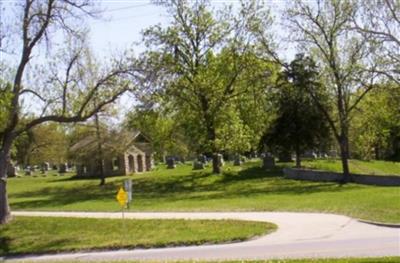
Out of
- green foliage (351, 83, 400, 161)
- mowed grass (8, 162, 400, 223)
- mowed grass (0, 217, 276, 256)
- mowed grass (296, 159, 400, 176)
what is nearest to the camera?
mowed grass (0, 217, 276, 256)

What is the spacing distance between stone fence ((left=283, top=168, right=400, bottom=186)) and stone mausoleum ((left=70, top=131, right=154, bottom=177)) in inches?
508

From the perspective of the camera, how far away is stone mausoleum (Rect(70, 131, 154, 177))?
161 feet

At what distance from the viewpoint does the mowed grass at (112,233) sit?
2056 centimetres

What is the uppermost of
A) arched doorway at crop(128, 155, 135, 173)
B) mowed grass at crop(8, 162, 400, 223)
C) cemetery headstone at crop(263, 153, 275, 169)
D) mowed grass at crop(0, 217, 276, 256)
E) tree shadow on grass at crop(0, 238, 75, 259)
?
arched doorway at crop(128, 155, 135, 173)

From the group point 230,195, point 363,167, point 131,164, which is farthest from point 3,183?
point 131,164

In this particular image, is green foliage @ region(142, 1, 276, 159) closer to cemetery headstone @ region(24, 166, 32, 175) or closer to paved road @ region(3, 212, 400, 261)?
paved road @ region(3, 212, 400, 261)

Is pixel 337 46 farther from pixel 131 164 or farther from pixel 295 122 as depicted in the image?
pixel 131 164

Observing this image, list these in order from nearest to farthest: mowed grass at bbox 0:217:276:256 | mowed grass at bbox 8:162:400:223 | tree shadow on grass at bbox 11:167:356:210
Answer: mowed grass at bbox 0:217:276:256, mowed grass at bbox 8:162:400:223, tree shadow on grass at bbox 11:167:356:210

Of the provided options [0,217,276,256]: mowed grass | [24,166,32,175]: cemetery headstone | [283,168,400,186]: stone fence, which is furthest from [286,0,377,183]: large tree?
[24,166,32,175]: cemetery headstone

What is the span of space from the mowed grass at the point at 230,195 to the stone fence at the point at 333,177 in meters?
1.16

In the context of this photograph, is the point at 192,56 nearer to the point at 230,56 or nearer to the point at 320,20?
the point at 230,56

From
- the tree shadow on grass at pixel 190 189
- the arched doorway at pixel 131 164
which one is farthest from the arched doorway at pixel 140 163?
the tree shadow on grass at pixel 190 189

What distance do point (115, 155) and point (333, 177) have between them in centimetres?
1736

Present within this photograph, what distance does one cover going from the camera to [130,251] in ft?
66.6
